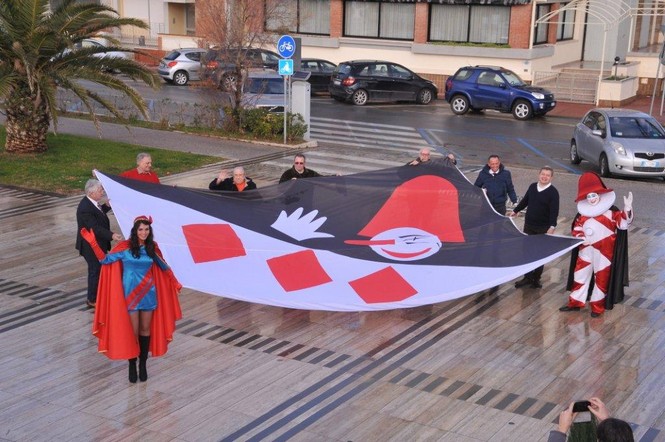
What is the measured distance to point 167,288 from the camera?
913 centimetres

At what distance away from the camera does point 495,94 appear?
31.1 metres

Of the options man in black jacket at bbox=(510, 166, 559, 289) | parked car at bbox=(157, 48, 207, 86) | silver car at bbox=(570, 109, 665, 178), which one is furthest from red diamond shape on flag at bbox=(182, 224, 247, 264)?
parked car at bbox=(157, 48, 207, 86)

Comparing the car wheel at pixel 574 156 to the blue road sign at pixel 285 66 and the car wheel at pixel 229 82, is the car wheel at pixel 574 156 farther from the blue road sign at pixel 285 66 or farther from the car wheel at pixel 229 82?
the car wheel at pixel 229 82

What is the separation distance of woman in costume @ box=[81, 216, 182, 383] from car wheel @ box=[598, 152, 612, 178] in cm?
1412

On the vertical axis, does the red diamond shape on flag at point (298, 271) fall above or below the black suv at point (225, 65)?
below

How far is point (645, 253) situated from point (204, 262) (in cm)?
710

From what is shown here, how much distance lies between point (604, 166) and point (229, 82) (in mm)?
9812

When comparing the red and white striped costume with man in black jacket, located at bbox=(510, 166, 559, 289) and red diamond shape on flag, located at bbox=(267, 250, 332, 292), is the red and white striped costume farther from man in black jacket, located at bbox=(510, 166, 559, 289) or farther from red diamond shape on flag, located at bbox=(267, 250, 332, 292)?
red diamond shape on flag, located at bbox=(267, 250, 332, 292)

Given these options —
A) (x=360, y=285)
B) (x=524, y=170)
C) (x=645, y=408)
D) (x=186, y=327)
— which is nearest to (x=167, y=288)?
(x=186, y=327)

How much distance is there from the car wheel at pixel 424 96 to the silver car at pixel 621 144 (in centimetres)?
1170

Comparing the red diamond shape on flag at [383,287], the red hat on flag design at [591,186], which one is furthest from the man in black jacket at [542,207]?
the red diamond shape on flag at [383,287]

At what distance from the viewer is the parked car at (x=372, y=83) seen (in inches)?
1296

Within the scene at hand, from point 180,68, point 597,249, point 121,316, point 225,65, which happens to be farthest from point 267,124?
point 121,316

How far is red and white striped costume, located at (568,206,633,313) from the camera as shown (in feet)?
36.5
